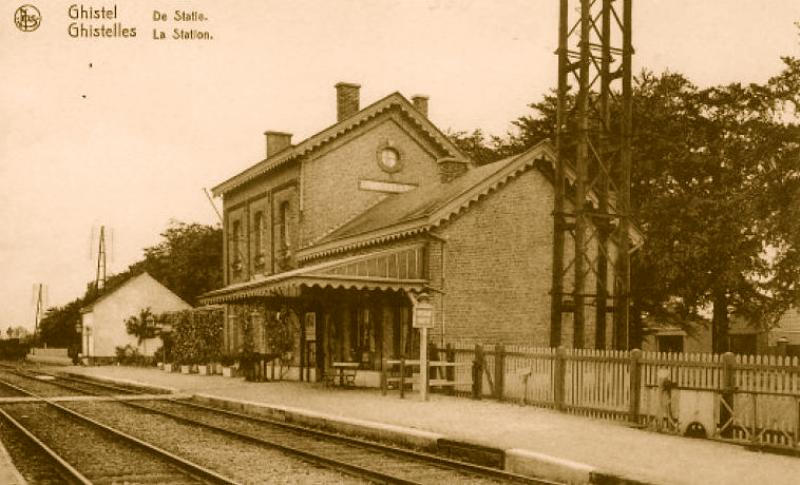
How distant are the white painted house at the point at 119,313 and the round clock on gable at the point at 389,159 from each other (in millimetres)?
26869

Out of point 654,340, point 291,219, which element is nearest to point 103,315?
point 291,219

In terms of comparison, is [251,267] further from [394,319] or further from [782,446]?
[782,446]

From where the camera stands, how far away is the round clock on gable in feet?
107

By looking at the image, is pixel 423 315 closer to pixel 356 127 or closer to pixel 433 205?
pixel 433 205

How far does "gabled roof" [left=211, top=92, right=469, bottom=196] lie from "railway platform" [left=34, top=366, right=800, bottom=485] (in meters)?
11.4

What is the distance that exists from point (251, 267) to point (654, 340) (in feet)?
87.0

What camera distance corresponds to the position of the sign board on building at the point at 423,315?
19.2m

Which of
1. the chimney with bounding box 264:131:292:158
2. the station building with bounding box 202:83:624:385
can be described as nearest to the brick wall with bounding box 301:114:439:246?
the station building with bounding box 202:83:624:385

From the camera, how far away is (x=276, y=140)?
36.9 meters

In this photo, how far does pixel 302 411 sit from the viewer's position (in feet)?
56.7

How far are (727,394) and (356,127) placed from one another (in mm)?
20554

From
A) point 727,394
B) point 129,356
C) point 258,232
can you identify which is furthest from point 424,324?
point 129,356

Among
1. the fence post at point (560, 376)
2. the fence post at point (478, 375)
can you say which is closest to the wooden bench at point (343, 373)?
the fence post at point (478, 375)

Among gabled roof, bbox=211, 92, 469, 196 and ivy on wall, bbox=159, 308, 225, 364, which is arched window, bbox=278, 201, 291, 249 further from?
ivy on wall, bbox=159, 308, 225, 364
